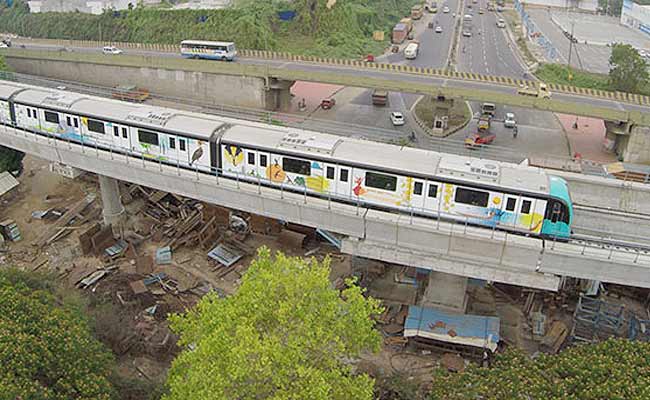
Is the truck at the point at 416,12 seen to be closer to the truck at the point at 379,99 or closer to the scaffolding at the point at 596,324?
the truck at the point at 379,99

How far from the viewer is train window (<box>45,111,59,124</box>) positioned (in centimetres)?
3623

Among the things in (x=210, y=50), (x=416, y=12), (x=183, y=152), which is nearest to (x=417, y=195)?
(x=183, y=152)

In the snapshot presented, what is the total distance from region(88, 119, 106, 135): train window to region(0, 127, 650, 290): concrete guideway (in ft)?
15.9

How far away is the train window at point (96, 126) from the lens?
34594 mm

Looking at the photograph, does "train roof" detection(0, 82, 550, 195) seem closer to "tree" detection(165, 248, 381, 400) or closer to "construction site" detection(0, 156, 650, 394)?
"construction site" detection(0, 156, 650, 394)

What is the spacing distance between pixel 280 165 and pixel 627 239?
61.3 feet

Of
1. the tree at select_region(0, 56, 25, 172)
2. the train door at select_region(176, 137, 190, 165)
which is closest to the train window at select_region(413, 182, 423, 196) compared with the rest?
the train door at select_region(176, 137, 190, 165)

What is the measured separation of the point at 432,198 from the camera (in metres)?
26.8

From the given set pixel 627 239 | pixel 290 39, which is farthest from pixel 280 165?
pixel 290 39

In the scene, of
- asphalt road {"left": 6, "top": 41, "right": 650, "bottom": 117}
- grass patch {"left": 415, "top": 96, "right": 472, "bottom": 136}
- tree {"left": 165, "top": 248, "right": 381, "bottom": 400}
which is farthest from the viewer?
grass patch {"left": 415, "top": 96, "right": 472, "bottom": 136}

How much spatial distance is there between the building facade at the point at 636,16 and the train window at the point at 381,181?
105 m

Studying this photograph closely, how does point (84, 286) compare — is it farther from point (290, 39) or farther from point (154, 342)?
point (290, 39)

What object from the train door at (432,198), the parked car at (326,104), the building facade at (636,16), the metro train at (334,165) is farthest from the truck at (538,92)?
the building facade at (636,16)

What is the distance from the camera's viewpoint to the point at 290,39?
91.7 m
